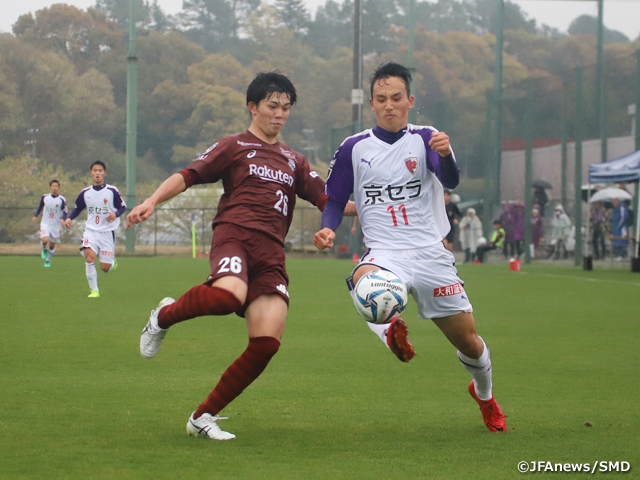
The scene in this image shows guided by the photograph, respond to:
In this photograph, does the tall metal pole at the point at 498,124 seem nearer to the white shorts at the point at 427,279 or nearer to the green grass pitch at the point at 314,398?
the green grass pitch at the point at 314,398

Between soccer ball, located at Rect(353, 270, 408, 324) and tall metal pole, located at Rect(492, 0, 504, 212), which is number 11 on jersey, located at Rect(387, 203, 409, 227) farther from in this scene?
tall metal pole, located at Rect(492, 0, 504, 212)

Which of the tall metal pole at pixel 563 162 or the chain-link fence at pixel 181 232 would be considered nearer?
the tall metal pole at pixel 563 162

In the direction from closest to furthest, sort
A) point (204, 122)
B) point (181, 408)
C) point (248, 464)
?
1. point (248, 464)
2. point (181, 408)
3. point (204, 122)

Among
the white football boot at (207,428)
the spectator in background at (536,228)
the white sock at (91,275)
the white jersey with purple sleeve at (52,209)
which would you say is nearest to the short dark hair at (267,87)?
the white football boot at (207,428)

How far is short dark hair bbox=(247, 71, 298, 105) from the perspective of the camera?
5.89 meters

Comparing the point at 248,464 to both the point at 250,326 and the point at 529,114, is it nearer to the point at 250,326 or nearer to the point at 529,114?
the point at 250,326

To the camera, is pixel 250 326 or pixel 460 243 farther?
pixel 460 243

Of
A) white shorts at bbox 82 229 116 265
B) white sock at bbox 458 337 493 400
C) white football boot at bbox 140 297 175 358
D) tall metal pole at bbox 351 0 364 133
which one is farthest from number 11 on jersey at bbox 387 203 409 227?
tall metal pole at bbox 351 0 364 133

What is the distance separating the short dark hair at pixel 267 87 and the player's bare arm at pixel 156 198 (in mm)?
667

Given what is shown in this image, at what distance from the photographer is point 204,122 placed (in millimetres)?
42031

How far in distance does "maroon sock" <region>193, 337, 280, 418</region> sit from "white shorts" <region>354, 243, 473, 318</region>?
2.54ft

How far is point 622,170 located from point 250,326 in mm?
17299

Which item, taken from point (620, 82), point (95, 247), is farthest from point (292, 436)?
point (620, 82)

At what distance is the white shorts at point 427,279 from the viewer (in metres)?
5.75
